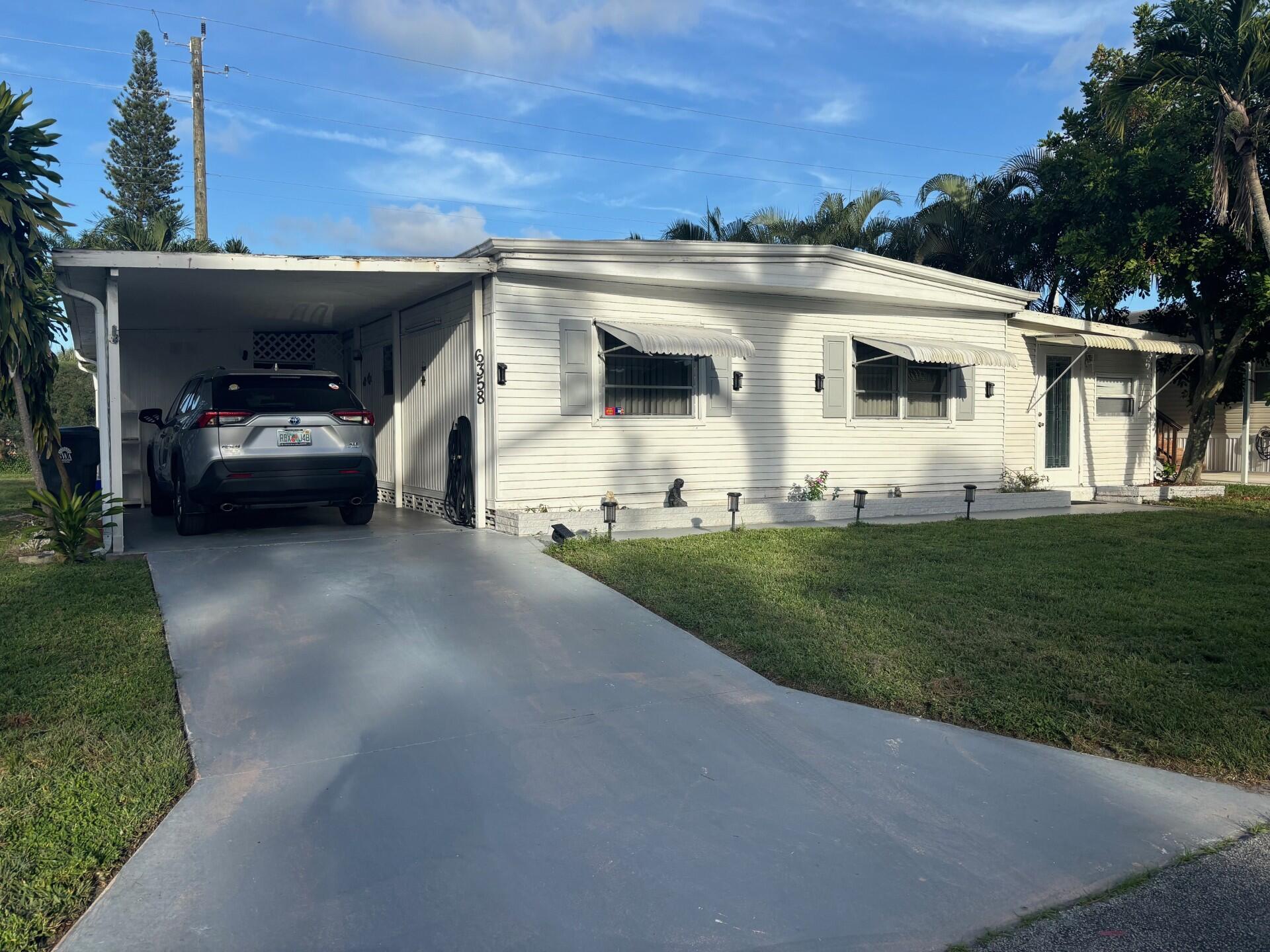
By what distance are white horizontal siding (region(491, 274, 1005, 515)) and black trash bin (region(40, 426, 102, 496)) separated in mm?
4389

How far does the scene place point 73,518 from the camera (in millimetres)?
7832

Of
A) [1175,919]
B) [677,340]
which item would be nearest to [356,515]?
[677,340]

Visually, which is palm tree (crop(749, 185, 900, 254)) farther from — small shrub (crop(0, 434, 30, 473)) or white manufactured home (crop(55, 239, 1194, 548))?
small shrub (crop(0, 434, 30, 473))

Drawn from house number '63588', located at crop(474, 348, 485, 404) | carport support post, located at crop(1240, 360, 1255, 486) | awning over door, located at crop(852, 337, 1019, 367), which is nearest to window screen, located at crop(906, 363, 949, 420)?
awning over door, located at crop(852, 337, 1019, 367)

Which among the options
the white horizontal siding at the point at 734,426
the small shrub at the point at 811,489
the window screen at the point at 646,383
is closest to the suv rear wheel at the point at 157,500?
the white horizontal siding at the point at 734,426

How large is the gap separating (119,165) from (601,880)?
1288 inches

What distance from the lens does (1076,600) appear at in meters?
6.84

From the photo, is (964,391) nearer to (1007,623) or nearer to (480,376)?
(480,376)

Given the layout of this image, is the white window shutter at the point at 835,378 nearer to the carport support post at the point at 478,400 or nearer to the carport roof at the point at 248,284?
the carport support post at the point at 478,400

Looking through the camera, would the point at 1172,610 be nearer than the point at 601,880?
No

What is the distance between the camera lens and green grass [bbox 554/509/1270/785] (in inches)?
181

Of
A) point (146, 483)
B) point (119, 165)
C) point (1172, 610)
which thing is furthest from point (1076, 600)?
point (119, 165)

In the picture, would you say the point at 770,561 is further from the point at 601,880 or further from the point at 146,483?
the point at 146,483

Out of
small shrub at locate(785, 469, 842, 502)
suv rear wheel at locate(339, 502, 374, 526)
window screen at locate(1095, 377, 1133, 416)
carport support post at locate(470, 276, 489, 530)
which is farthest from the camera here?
window screen at locate(1095, 377, 1133, 416)
